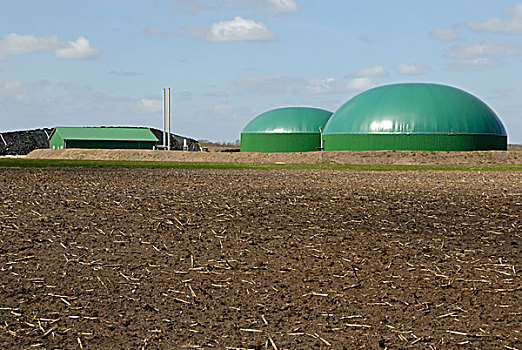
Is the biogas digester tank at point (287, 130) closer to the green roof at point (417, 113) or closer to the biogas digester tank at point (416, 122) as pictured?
the green roof at point (417, 113)

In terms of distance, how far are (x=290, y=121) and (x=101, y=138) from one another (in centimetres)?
3486

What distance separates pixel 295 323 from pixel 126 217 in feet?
22.9

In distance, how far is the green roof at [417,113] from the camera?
5928 cm

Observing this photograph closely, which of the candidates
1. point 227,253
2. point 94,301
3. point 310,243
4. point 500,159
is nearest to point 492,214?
point 310,243

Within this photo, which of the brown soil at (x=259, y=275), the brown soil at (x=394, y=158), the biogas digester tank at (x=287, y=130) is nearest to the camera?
the brown soil at (x=259, y=275)

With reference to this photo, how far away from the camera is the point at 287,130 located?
7331 centimetres

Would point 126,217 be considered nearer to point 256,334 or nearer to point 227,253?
point 227,253

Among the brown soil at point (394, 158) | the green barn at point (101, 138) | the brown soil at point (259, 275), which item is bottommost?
the brown soil at point (259, 275)

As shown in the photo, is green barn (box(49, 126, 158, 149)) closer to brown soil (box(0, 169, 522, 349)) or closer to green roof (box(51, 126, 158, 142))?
green roof (box(51, 126, 158, 142))

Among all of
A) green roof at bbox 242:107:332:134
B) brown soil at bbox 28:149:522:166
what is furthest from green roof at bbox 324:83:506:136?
green roof at bbox 242:107:332:134

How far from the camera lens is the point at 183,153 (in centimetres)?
6806

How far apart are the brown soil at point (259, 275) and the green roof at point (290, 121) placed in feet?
189

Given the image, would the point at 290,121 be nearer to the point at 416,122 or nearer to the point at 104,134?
the point at 416,122

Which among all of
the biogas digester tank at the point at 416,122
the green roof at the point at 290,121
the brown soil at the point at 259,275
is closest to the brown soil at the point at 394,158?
the biogas digester tank at the point at 416,122
